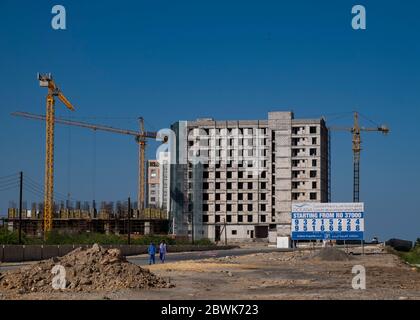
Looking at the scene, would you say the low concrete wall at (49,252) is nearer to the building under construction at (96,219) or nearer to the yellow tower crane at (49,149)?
the yellow tower crane at (49,149)

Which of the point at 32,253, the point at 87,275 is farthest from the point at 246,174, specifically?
the point at 87,275

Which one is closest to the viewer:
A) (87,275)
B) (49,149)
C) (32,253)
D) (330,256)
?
(87,275)

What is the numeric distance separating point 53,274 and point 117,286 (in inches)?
92.6

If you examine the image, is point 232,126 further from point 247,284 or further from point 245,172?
point 247,284

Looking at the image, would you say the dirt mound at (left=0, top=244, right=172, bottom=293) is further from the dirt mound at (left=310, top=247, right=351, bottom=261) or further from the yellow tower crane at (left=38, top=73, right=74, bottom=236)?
the yellow tower crane at (left=38, top=73, right=74, bottom=236)

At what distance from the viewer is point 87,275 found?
26.6 meters

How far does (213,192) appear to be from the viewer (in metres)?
161

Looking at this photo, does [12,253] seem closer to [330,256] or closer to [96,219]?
[330,256]

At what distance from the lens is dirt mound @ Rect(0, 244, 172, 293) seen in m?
25.5

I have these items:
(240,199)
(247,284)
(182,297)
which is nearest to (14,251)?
(247,284)

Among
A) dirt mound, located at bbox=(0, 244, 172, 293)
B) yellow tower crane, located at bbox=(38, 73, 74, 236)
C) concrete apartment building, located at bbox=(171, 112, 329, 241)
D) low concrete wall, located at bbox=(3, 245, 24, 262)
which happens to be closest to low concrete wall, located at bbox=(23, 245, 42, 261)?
low concrete wall, located at bbox=(3, 245, 24, 262)

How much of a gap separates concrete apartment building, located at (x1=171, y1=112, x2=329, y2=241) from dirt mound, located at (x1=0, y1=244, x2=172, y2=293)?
407ft

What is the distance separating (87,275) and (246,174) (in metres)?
134

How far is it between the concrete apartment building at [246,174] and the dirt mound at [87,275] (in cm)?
12395
